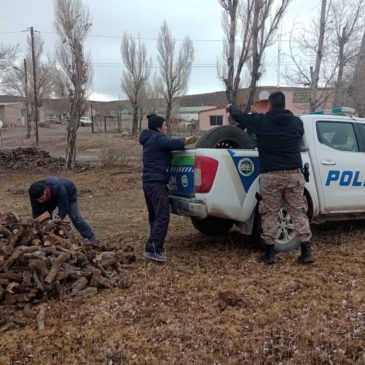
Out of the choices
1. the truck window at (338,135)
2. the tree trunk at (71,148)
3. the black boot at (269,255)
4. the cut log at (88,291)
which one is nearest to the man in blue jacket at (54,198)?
the cut log at (88,291)

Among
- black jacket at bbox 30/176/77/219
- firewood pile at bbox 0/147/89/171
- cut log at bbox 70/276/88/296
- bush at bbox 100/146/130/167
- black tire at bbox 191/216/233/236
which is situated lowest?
firewood pile at bbox 0/147/89/171

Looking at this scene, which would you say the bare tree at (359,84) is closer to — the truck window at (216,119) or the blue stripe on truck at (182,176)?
the blue stripe on truck at (182,176)

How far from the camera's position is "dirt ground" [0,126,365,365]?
326 cm

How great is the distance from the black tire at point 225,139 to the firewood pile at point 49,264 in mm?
1697

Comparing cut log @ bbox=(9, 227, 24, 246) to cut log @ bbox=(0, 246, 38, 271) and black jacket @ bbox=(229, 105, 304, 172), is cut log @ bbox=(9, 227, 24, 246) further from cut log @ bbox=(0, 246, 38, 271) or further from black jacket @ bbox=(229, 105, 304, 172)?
black jacket @ bbox=(229, 105, 304, 172)

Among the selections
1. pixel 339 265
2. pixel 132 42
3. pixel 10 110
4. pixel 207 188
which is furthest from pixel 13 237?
pixel 10 110

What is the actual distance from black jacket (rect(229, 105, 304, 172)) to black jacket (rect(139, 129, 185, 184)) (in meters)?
0.90

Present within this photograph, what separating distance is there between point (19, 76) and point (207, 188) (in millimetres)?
47103

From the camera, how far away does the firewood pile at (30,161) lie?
18.3 metres

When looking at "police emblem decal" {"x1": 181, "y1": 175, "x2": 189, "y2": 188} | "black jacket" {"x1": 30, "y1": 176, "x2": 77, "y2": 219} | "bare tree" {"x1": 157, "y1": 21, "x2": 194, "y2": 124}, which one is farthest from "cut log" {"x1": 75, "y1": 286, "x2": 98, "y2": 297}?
"bare tree" {"x1": 157, "y1": 21, "x2": 194, "y2": 124}

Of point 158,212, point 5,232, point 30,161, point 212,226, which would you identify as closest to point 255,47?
point 212,226

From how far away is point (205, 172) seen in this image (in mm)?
5332

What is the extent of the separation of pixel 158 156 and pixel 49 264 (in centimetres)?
182

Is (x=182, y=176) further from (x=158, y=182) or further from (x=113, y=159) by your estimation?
(x=113, y=159)
